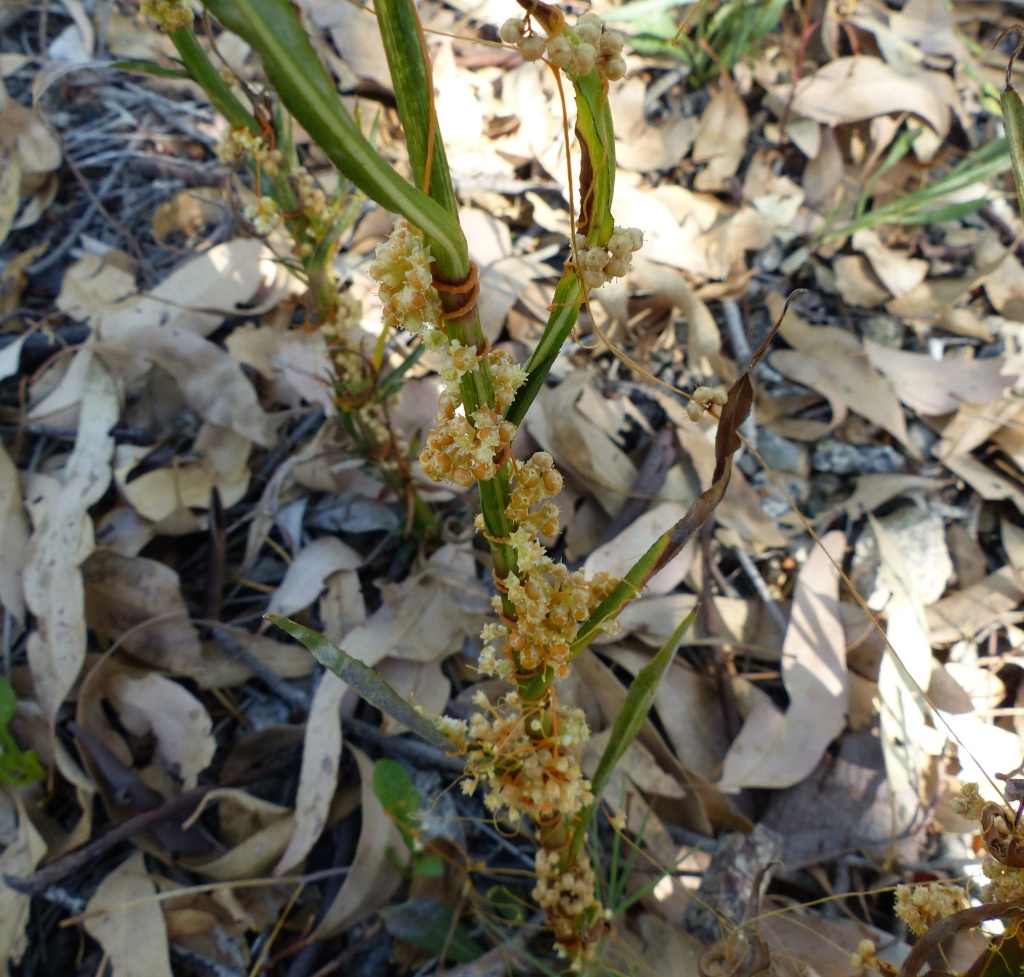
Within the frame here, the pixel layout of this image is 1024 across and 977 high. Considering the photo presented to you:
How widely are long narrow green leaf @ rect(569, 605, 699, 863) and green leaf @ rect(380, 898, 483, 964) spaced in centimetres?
31

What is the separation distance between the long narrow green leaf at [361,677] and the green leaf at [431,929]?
0.48m

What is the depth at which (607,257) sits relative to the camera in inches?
19.6

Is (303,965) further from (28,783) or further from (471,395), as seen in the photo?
(471,395)

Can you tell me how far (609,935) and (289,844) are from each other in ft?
1.57

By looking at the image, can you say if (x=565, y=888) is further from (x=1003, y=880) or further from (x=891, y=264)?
(x=891, y=264)

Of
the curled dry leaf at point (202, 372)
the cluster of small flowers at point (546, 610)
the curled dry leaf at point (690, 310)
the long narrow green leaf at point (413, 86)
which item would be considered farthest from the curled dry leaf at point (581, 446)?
the long narrow green leaf at point (413, 86)

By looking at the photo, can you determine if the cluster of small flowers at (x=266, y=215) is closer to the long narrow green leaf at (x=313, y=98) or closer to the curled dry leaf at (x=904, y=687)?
the long narrow green leaf at (x=313, y=98)

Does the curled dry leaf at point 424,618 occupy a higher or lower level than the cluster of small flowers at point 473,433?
lower

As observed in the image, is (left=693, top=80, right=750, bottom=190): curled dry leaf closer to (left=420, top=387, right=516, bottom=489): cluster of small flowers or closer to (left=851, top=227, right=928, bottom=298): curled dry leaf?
(left=851, top=227, right=928, bottom=298): curled dry leaf

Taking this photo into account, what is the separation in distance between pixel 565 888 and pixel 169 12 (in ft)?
3.43

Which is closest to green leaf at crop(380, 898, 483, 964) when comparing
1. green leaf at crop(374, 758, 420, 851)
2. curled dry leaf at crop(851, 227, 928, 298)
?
green leaf at crop(374, 758, 420, 851)

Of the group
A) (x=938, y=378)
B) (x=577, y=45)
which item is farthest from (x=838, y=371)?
(x=577, y=45)

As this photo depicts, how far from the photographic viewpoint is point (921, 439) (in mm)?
1550

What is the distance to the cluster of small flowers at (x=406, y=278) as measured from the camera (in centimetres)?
47
